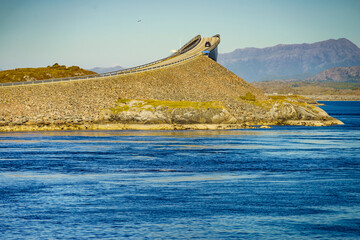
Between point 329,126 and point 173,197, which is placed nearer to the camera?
point 173,197

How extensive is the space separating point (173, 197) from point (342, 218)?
10.9 m

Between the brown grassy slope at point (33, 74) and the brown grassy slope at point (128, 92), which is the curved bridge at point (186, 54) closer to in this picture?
the brown grassy slope at point (128, 92)

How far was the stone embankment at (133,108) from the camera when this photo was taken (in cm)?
9975

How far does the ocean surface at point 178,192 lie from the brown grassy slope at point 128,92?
114ft

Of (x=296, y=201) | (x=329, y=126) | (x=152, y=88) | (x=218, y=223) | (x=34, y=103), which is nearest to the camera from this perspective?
(x=218, y=223)

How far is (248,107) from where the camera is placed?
119000 mm

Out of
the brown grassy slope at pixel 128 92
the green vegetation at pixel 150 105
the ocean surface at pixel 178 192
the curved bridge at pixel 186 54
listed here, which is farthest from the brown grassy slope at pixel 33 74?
the ocean surface at pixel 178 192

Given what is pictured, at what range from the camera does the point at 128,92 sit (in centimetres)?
11725

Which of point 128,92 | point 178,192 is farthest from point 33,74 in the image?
point 178,192

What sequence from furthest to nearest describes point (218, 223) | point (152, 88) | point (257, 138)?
point (152, 88)
point (257, 138)
point (218, 223)

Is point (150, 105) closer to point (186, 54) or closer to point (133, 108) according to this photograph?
point (133, 108)

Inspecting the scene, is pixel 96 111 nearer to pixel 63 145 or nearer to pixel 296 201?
pixel 63 145

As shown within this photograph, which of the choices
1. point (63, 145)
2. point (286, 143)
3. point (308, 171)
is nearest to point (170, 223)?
point (308, 171)

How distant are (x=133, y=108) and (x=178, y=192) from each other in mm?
69616
